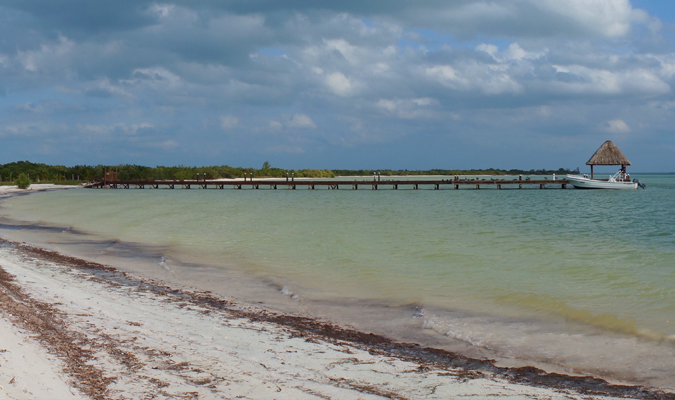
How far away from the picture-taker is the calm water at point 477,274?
6625 millimetres

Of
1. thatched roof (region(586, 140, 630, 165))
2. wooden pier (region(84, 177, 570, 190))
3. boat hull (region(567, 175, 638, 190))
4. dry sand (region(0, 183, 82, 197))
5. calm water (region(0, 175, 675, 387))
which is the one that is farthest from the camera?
wooden pier (region(84, 177, 570, 190))

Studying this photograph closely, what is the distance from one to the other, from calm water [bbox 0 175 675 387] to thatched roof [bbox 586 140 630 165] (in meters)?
30.9

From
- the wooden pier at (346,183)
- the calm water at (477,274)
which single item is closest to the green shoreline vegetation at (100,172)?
the wooden pier at (346,183)

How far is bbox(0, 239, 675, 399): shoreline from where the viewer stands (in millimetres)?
4387

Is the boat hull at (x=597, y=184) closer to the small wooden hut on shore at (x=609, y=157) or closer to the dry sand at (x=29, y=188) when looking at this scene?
the small wooden hut on shore at (x=609, y=157)

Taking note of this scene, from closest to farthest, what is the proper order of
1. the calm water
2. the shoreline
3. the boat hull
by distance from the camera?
the shoreline < the calm water < the boat hull

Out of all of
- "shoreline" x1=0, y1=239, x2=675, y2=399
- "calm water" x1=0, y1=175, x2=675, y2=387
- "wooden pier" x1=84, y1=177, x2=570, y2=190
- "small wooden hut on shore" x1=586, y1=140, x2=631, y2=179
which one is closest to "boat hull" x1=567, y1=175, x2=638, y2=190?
"wooden pier" x1=84, y1=177, x2=570, y2=190

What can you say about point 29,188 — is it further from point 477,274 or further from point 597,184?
point 597,184

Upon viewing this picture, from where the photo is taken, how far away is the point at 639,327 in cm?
734

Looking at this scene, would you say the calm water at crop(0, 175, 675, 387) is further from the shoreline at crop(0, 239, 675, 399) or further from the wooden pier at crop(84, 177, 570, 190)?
the wooden pier at crop(84, 177, 570, 190)

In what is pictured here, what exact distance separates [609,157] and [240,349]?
2223 inches

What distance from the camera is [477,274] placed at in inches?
453

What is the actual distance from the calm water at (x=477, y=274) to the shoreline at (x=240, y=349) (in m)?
0.73

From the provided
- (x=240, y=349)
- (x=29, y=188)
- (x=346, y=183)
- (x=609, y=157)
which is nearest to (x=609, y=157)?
(x=609, y=157)
